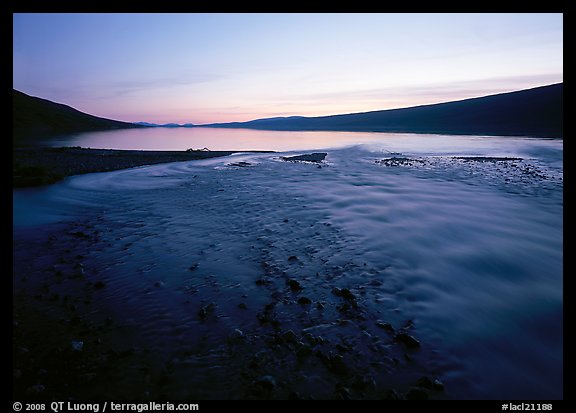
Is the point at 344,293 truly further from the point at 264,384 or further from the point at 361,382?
the point at 264,384

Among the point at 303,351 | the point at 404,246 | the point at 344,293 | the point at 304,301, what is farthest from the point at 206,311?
the point at 404,246

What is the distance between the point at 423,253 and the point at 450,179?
1346 centimetres

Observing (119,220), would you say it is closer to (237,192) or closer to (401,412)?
(237,192)

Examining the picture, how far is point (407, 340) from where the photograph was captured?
4242 mm

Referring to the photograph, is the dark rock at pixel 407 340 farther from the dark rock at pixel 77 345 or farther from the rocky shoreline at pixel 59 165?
the rocky shoreline at pixel 59 165

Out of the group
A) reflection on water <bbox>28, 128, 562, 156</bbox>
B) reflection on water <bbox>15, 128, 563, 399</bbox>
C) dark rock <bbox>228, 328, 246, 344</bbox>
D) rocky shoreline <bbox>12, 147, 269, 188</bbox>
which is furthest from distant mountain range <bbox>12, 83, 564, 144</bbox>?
dark rock <bbox>228, 328, 246, 344</bbox>

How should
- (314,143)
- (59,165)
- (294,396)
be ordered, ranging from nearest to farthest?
(294,396) → (59,165) → (314,143)

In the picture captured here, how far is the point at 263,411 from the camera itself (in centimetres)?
296

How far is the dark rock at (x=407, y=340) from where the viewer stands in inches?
164

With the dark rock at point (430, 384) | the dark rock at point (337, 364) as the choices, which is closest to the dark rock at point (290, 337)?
the dark rock at point (337, 364)

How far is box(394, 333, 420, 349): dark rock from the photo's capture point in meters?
4.17

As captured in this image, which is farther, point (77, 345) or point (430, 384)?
point (77, 345)
